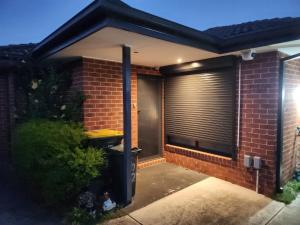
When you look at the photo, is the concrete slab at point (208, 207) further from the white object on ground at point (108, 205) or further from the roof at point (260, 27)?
the roof at point (260, 27)

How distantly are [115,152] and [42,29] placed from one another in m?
101

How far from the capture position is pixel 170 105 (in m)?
6.45

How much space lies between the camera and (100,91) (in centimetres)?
518

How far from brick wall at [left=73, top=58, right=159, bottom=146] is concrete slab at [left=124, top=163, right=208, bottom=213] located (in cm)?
138

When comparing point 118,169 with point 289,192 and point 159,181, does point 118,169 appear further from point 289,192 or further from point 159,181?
point 289,192

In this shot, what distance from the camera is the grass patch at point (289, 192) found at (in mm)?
4215

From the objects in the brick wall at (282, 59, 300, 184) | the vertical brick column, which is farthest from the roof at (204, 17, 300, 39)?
the vertical brick column

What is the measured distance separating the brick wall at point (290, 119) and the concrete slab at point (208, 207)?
3.37ft

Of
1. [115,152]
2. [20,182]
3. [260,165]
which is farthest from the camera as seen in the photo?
[20,182]

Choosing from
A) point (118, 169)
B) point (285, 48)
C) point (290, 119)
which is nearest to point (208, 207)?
point (118, 169)

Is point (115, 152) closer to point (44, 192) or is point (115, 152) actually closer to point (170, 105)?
point (44, 192)

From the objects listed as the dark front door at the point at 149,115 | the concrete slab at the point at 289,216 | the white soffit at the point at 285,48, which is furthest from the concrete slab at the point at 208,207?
the white soffit at the point at 285,48

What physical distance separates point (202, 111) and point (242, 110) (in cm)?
102

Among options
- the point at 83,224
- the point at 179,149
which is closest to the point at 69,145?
the point at 83,224
